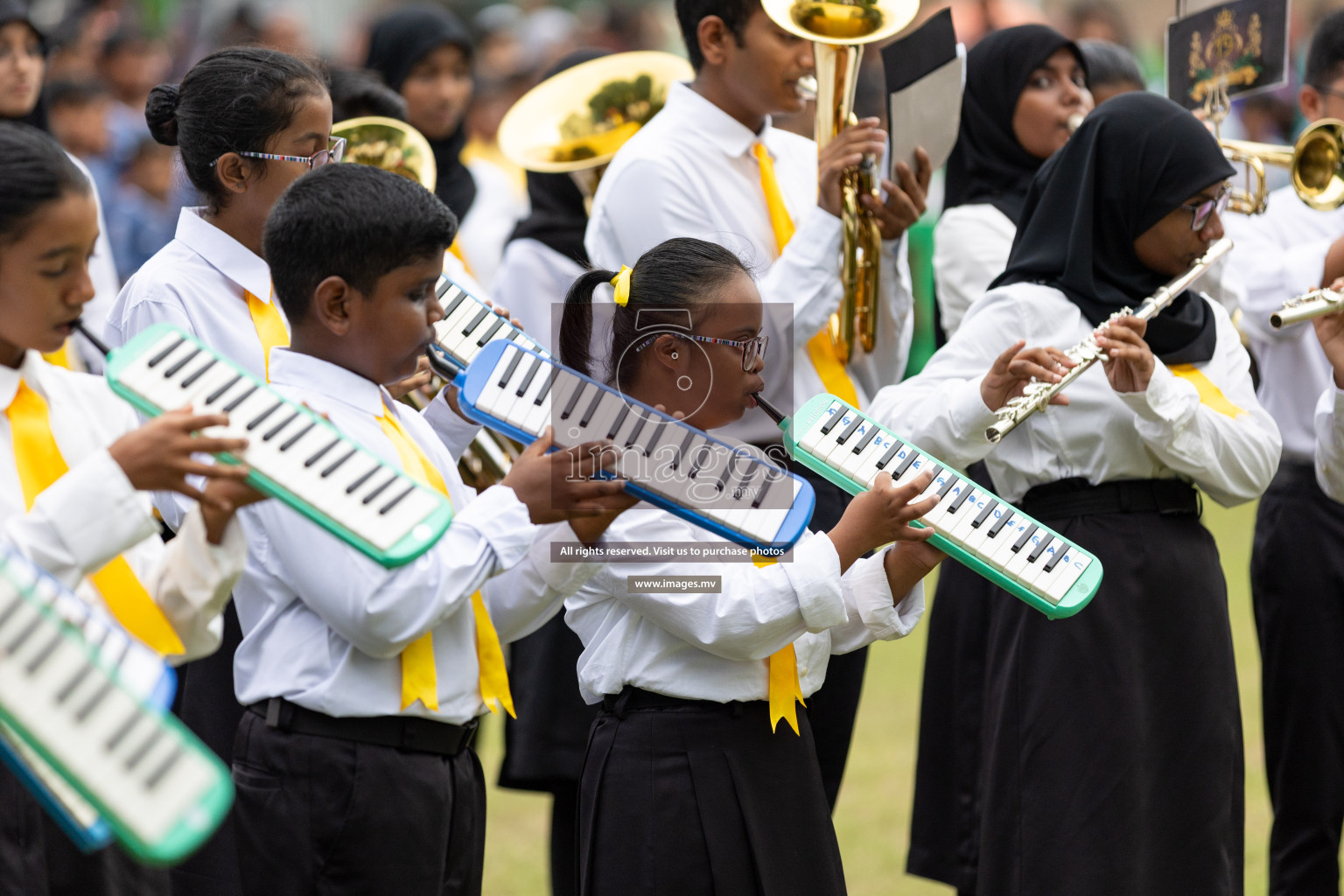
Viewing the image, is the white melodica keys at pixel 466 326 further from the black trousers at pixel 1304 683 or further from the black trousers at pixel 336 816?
the black trousers at pixel 1304 683

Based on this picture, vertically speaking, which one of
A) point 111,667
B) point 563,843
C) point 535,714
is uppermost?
point 111,667

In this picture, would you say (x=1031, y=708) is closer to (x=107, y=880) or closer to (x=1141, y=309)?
(x=1141, y=309)

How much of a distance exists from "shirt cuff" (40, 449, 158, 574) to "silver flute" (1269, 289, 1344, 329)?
2.67 metres

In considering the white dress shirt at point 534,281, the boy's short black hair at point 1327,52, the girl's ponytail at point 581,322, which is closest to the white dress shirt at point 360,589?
the girl's ponytail at point 581,322

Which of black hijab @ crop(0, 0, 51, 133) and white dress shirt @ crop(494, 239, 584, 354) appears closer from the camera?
black hijab @ crop(0, 0, 51, 133)

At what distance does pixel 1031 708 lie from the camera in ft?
11.6

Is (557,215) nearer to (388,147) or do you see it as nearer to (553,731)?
(388,147)

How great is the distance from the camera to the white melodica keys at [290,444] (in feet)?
7.14

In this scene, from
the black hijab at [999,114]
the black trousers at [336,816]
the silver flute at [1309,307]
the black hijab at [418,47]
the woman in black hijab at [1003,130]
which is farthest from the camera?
the black hijab at [418,47]

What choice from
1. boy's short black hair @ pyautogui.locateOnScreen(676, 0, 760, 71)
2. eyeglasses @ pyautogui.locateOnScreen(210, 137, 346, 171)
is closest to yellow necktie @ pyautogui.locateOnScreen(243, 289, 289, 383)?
eyeglasses @ pyautogui.locateOnScreen(210, 137, 346, 171)

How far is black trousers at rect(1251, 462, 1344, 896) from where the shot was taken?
436 cm

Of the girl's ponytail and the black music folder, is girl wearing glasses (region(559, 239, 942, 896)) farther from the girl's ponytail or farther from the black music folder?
the black music folder

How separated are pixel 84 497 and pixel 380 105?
10.7 ft

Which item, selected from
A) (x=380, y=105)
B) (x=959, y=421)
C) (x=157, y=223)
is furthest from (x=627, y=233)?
(x=157, y=223)
